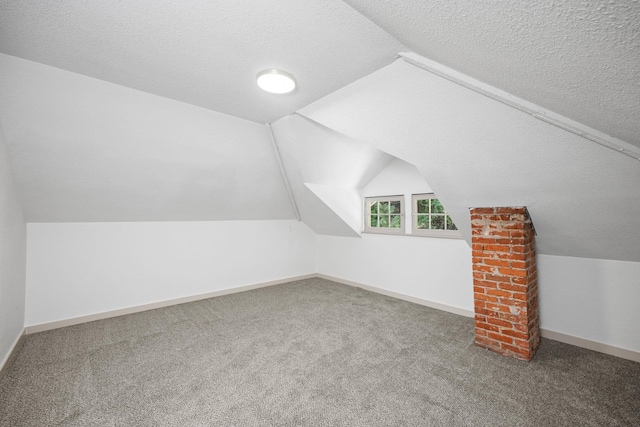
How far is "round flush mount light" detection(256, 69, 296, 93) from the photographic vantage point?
204 centimetres

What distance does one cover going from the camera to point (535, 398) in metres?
1.96

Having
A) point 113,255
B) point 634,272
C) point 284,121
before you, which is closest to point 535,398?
point 634,272

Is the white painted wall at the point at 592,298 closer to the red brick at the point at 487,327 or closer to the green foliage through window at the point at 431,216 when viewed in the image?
the red brick at the point at 487,327

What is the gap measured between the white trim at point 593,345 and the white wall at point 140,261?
3923 millimetres

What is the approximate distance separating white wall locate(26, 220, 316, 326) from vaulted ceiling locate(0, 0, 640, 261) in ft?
1.04

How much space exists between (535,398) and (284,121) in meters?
3.23

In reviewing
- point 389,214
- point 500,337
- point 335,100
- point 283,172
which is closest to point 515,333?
point 500,337

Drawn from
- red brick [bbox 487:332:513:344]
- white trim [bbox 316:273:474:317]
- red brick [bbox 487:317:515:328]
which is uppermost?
red brick [bbox 487:317:515:328]

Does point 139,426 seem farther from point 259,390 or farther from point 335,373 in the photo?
point 335,373

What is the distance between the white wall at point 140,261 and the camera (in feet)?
10.6

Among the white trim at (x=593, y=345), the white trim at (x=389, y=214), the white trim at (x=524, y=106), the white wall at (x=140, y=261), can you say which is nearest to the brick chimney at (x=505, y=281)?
the white trim at (x=593, y=345)

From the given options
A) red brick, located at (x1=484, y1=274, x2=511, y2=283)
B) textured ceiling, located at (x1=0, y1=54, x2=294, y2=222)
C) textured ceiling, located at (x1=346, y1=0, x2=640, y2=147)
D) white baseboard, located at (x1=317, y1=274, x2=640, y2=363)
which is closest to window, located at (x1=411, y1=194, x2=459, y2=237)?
white baseboard, located at (x1=317, y1=274, x2=640, y2=363)

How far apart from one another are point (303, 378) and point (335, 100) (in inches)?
92.3

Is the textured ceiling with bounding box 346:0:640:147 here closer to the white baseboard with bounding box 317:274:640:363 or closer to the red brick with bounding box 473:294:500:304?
the red brick with bounding box 473:294:500:304
